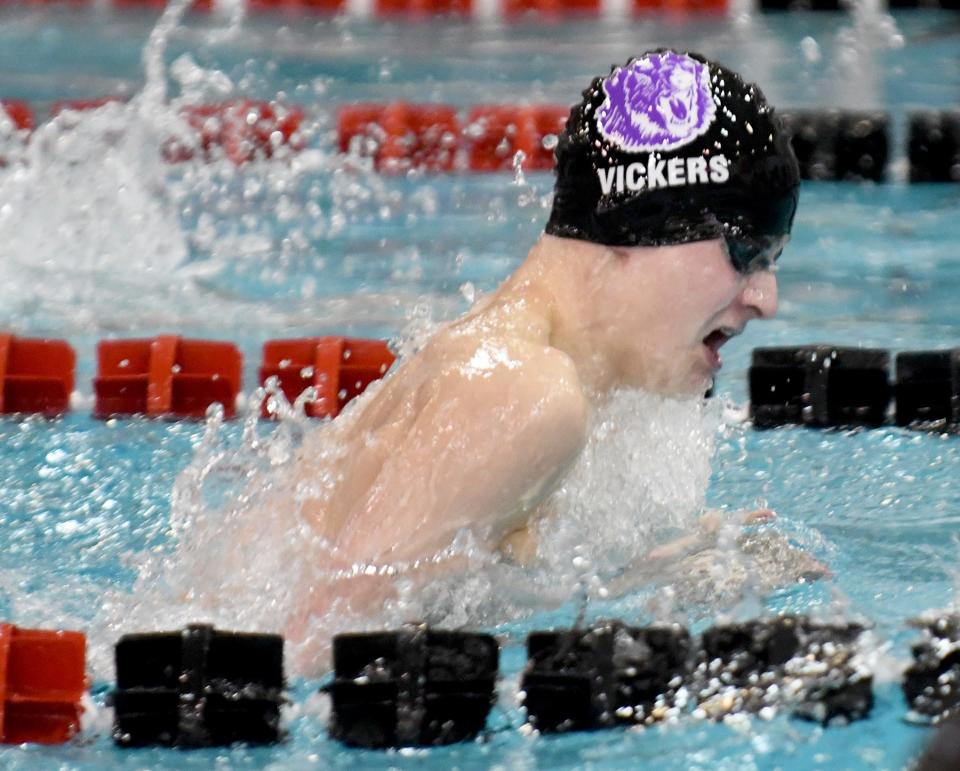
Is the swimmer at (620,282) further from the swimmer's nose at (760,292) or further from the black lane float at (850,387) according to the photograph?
the black lane float at (850,387)

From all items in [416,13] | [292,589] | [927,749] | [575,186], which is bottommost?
[292,589]

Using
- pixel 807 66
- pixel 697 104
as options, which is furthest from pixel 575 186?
pixel 807 66

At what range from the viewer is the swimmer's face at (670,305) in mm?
2309

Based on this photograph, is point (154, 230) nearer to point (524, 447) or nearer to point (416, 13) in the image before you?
point (524, 447)

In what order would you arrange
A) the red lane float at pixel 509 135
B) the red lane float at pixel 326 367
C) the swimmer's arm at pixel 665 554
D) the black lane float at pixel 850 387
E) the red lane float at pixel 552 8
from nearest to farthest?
the swimmer's arm at pixel 665 554, the black lane float at pixel 850 387, the red lane float at pixel 326 367, the red lane float at pixel 509 135, the red lane float at pixel 552 8

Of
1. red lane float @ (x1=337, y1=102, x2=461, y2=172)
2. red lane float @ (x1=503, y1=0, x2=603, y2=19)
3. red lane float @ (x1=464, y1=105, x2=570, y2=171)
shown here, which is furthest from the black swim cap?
red lane float @ (x1=503, y1=0, x2=603, y2=19)

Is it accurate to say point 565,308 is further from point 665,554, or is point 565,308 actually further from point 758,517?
point 758,517

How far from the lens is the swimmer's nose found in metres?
2.36

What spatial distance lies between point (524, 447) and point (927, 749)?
1050 mm

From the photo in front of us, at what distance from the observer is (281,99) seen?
22.5 feet

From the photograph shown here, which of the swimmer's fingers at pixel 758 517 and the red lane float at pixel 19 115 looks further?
the red lane float at pixel 19 115

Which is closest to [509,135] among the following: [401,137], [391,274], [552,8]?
[401,137]

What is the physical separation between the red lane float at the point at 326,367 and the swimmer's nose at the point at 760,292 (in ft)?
5.09

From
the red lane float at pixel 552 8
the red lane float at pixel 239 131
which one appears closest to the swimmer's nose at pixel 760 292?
the red lane float at pixel 239 131
